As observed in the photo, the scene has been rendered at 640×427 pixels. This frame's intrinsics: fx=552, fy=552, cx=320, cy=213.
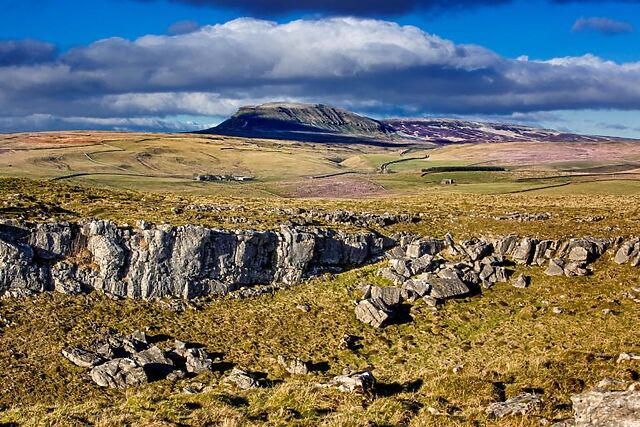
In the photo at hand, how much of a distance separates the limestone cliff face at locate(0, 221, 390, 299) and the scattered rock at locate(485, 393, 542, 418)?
2635cm

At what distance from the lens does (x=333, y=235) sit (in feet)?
155

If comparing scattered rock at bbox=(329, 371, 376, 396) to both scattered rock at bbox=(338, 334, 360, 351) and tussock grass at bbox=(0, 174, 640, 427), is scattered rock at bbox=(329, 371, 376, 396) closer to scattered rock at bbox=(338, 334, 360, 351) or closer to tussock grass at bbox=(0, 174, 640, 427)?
tussock grass at bbox=(0, 174, 640, 427)

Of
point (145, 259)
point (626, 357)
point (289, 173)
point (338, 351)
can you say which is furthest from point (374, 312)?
point (289, 173)

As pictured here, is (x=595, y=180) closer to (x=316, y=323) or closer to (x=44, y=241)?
(x=316, y=323)

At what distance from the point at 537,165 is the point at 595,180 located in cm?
5672

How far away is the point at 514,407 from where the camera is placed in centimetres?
1869

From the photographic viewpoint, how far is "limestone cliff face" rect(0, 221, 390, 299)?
3784cm

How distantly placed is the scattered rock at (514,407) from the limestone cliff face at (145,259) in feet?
86.4

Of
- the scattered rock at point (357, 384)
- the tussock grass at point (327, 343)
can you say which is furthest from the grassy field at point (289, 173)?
the scattered rock at point (357, 384)

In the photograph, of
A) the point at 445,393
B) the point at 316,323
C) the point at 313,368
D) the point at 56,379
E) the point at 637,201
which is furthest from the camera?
the point at 637,201

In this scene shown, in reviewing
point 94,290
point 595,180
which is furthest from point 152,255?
point 595,180

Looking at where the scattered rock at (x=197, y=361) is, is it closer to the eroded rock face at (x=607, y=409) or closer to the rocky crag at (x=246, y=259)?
the rocky crag at (x=246, y=259)

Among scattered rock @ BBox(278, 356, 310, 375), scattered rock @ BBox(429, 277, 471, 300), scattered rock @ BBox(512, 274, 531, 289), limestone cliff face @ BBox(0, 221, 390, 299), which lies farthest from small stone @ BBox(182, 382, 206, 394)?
scattered rock @ BBox(512, 274, 531, 289)

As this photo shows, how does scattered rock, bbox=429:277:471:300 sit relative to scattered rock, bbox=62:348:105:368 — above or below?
above
